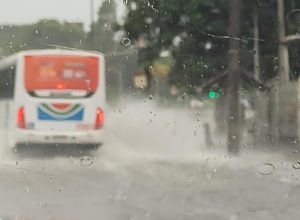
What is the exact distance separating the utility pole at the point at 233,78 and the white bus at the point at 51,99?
154 centimetres

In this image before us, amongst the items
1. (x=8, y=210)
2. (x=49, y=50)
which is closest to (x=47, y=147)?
(x=49, y=50)

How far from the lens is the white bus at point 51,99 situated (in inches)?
294

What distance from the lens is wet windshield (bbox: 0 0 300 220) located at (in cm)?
665

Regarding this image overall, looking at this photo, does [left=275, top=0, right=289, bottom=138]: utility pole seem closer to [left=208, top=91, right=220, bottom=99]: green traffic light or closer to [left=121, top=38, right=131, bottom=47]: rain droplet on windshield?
[left=208, top=91, right=220, bottom=99]: green traffic light

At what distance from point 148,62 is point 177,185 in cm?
136

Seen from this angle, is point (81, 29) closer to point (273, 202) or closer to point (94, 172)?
point (94, 172)

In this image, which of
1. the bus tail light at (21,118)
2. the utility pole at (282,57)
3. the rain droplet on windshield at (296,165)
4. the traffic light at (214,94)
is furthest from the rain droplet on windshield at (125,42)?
the rain droplet on windshield at (296,165)

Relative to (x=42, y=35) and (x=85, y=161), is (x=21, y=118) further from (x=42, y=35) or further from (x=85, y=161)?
(x=42, y=35)

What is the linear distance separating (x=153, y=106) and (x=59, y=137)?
117 cm

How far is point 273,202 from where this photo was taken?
612cm

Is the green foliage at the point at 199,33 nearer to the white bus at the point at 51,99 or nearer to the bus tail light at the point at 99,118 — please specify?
the white bus at the point at 51,99

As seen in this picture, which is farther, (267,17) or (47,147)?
(267,17)

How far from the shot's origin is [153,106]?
7184 millimetres

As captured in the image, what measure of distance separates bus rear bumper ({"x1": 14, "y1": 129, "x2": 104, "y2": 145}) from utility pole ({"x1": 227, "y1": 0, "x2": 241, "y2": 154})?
5.19 ft
